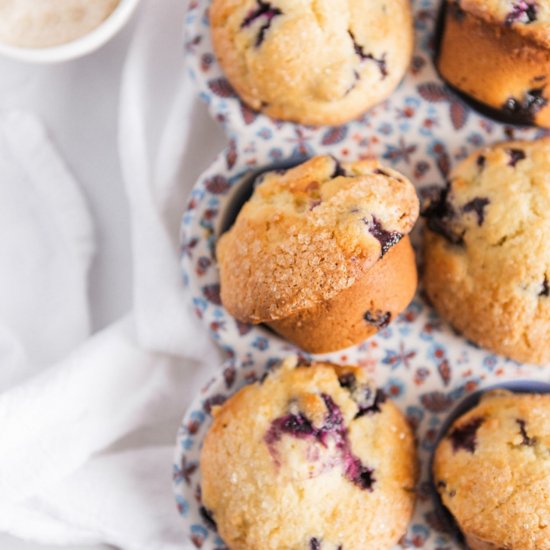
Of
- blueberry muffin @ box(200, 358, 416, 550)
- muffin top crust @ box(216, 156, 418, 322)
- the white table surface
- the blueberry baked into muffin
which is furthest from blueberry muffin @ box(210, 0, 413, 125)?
the blueberry baked into muffin

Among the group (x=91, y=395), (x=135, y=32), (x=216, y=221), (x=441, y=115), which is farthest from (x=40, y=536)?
(x=441, y=115)

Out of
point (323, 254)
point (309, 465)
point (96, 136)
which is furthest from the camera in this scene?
point (96, 136)

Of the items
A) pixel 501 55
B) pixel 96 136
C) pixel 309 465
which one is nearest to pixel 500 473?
pixel 309 465

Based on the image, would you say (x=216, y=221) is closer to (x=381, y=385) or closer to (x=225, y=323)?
(x=225, y=323)

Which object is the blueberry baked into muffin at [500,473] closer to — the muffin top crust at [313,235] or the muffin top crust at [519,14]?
the muffin top crust at [313,235]

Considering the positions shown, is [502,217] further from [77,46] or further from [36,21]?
[36,21]

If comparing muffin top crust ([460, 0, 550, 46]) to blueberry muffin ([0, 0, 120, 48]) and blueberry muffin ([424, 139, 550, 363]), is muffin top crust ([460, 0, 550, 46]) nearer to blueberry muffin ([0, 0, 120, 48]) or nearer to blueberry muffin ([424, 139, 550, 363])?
blueberry muffin ([424, 139, 550, 363])

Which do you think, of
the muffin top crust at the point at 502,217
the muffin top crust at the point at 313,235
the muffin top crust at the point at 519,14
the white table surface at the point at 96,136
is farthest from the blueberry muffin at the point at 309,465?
the muffin top crust at the point at 519,14
